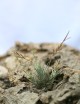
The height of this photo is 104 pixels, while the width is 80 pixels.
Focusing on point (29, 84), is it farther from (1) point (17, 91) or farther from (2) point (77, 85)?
(2) point (77, 85)

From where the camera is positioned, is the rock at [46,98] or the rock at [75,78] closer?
the rock at [46,98]

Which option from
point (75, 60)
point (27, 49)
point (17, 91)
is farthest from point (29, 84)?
point (27, 49)

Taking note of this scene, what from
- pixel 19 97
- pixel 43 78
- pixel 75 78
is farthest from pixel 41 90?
pixel 75 78

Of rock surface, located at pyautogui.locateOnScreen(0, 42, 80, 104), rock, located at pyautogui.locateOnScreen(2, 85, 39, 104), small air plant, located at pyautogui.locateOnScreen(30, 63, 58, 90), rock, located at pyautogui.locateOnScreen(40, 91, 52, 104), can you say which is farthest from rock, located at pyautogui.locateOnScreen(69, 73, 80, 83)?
rock, located at pyautogui.locateOnScreen(2, 85, 39, 104)

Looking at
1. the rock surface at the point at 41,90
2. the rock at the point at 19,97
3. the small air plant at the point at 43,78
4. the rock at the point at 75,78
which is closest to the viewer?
the rock surface at the point at 41,90

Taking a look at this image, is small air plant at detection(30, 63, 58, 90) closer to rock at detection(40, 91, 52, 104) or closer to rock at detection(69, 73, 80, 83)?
rock at detection(69, 73, 80, 83)

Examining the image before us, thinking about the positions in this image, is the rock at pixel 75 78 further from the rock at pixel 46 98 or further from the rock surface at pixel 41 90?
the rock at pixel 46 98

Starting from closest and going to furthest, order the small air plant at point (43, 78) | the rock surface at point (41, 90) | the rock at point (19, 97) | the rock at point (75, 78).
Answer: the rock surface at point (41, 90)
the rock at point (19, 97)
the rock at point (75, 78)
the small air plant at point (43, 78)

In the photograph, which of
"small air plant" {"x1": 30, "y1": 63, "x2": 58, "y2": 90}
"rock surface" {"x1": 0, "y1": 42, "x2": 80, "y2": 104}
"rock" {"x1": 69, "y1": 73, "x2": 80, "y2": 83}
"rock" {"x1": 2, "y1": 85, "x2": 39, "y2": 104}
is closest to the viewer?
"rock surface" {"x1": 0, "y1": 42, "x2": 80, "y2": 104}

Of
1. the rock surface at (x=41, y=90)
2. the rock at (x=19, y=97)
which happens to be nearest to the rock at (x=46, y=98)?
the rock surface at (x=41, y=90)
